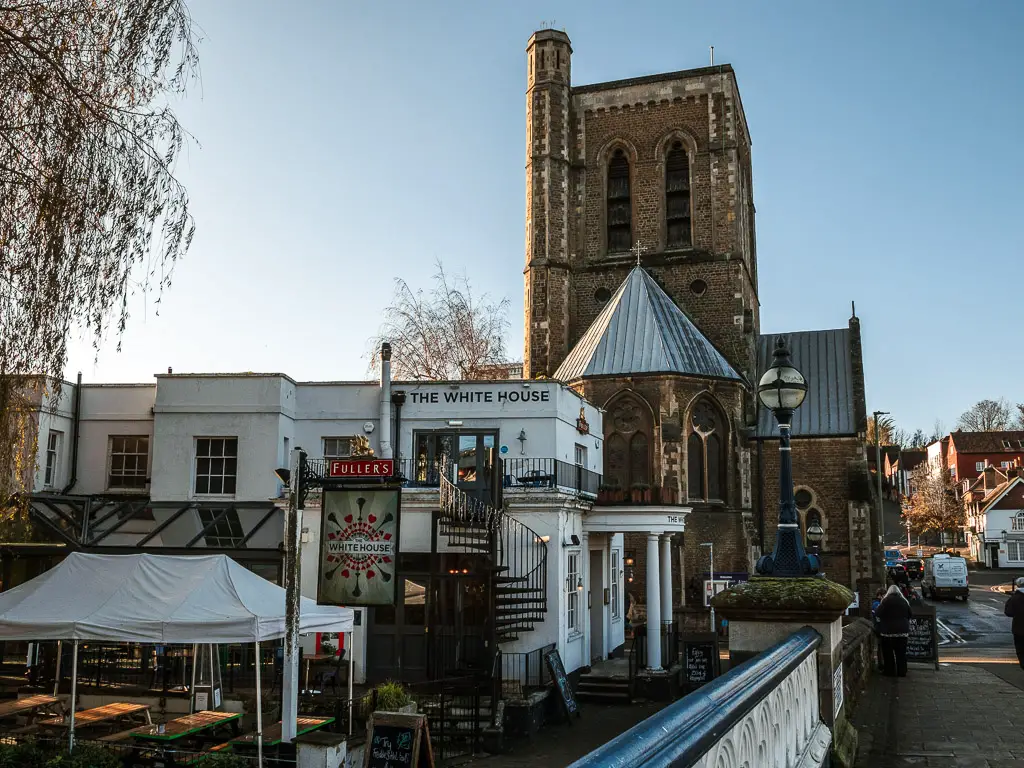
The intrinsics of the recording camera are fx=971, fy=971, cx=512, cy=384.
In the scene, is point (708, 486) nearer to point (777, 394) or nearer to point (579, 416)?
point (579, 416)

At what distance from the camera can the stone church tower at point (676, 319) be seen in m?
33.1

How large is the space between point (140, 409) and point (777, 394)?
18342 millimetres

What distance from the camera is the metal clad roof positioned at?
120 feet

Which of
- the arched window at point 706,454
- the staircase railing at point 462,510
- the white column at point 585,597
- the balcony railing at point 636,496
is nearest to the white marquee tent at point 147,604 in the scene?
the staircase railing at point 462,510

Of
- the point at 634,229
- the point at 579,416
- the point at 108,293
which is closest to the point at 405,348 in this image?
the point at 634,229

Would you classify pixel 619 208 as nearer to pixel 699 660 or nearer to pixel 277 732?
pixel 699 660

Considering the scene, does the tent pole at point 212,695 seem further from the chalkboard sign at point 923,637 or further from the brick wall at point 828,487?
the brick wall at point 828,487

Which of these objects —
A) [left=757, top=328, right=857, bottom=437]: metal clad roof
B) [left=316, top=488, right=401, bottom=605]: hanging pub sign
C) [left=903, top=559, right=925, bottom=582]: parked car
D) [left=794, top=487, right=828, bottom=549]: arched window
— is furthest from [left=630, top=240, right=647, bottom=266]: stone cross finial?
[left=903, top=559, right=925, bottom=582]: parked car

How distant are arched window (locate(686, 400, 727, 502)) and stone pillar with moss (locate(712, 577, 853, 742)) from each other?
26.4 metres

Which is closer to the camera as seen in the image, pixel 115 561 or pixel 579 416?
pixel 115 561

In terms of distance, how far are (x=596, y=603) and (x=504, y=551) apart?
17.8 ft

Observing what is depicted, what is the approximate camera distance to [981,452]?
92.0 metres

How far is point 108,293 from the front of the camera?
8.70 m

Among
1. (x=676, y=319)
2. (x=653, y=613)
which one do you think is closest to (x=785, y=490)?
(x=653, y=613)
